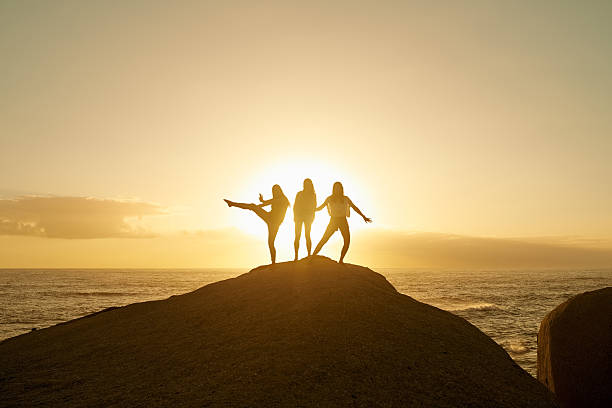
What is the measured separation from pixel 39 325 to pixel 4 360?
78.8ft

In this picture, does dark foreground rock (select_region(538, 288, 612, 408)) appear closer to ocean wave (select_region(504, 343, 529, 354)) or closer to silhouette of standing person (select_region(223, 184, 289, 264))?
silhouette of standing person (select_region(223, 184, 289, 264))

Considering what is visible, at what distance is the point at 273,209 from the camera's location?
13047 mm

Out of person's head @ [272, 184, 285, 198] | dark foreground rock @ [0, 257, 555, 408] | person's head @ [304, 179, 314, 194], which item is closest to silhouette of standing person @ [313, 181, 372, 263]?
person's head @ [304, 179, 314, 194]

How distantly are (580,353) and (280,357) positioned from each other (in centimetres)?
649

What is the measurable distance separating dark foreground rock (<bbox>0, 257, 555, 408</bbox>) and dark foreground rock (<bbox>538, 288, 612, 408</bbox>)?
5.84 ft

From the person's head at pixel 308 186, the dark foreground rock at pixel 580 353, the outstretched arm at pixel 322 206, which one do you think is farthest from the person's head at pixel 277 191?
the dark foreground rock at pixel 580 353

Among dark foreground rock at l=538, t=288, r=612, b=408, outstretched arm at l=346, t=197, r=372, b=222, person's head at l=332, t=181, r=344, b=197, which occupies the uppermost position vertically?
person's head at l=332, t=181, r=344, b=197

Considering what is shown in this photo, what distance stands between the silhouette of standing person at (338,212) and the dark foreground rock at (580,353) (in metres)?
5.64

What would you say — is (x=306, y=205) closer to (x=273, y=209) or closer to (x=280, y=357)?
(x=273, y=209)

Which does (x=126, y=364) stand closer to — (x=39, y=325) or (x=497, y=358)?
(x=497, y=358)

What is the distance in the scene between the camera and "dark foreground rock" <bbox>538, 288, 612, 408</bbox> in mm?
8367

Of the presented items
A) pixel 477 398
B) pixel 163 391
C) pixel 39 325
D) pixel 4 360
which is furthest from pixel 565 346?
pixel 39 325

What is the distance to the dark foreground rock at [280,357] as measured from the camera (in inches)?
233

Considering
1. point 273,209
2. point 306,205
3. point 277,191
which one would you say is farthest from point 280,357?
point 277,191
